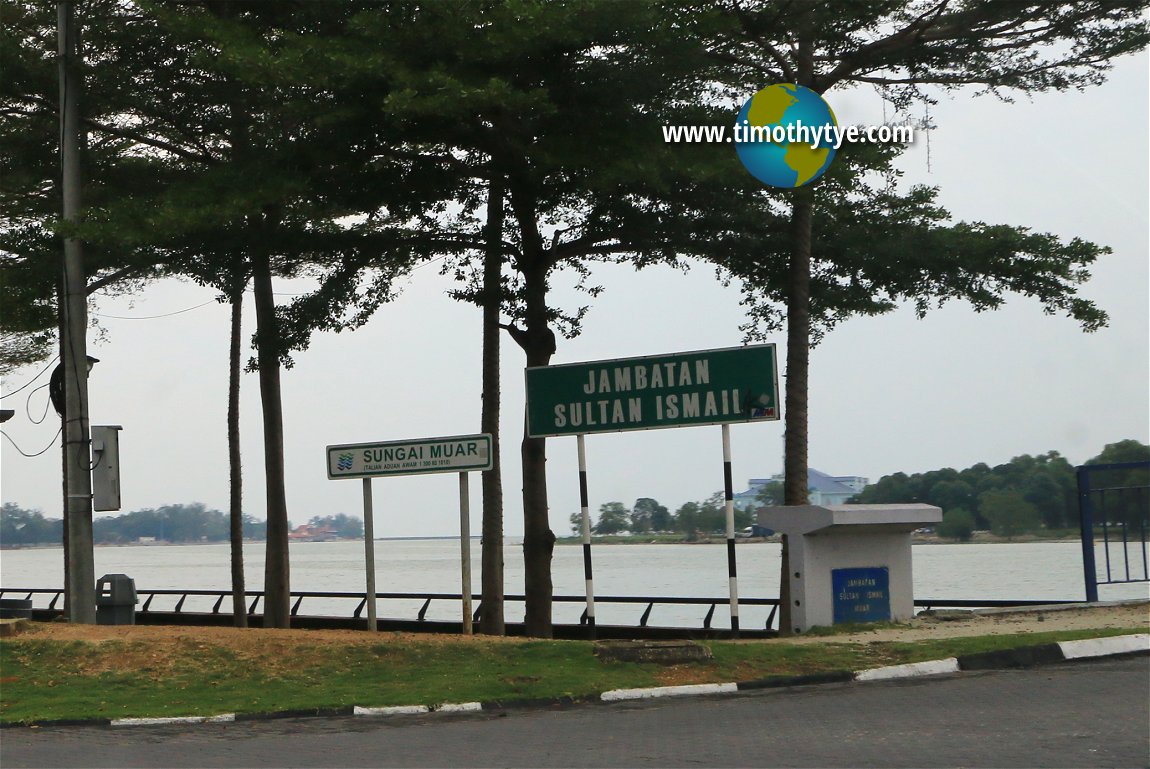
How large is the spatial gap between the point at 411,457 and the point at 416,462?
0.10 meters

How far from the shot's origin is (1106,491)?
19641 mm

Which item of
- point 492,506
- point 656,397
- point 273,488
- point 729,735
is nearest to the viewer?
point 729,735

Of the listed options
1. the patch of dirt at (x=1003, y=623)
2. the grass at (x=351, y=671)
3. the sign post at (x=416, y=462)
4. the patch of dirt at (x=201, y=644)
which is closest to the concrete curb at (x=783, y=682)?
the grass at (x=351, y=671)

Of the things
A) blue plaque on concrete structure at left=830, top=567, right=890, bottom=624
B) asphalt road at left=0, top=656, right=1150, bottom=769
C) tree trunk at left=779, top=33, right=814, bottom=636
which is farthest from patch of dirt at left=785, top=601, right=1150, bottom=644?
asphalt road at left=0, top=656, right=1150, bottom=769

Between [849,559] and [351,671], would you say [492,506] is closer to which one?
[849,559]

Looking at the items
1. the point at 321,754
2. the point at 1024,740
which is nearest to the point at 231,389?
the point at 321,754

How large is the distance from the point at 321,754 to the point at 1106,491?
1431cm

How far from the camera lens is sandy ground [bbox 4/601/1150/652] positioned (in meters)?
14.6

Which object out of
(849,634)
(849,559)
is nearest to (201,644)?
(849,634)

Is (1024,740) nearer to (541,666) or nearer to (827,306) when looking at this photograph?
(541,666)

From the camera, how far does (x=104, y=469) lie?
1772 cm

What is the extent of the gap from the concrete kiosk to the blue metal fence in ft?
9.76

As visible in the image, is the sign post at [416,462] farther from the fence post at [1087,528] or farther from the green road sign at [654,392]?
the fence post at [1087,528]

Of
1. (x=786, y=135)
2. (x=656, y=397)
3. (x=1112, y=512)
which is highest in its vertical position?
(x=786, y=135)
